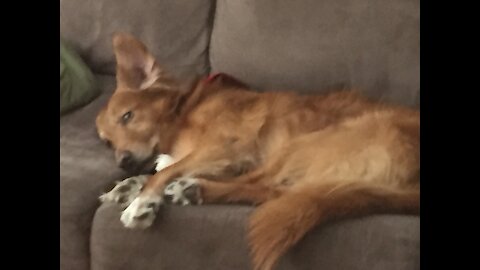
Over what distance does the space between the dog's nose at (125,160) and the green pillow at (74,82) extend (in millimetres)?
474

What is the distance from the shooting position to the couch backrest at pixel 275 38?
227 cm

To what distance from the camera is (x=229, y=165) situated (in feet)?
6.36

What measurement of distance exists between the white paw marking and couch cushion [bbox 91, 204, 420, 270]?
34 centimetres

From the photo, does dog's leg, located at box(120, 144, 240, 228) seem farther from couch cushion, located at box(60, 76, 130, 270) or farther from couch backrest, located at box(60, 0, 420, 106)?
couch backrest, located at box(60, 0, 420, 106)

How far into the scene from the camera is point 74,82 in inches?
97.5

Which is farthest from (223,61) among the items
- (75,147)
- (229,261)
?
(229,261)

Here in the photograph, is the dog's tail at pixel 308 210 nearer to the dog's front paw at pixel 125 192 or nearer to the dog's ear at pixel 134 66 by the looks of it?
the dog's front paw at pixel 125 192

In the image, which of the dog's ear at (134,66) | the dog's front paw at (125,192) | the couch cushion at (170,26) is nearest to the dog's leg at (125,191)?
the dog's front paw at (125,192)

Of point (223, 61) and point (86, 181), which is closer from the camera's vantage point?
point (86, 181)

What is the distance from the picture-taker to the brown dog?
1.63 m

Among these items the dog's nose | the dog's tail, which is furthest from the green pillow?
the dog's tail
